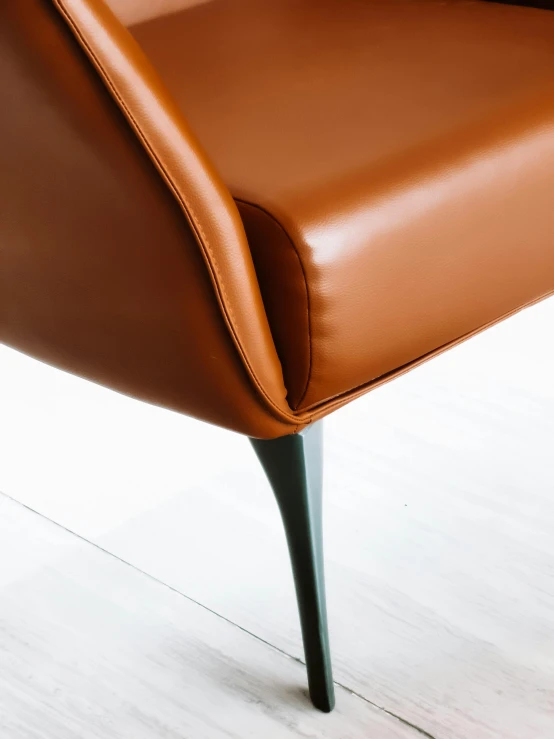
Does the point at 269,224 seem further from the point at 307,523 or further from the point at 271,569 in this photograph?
the point at 271,569

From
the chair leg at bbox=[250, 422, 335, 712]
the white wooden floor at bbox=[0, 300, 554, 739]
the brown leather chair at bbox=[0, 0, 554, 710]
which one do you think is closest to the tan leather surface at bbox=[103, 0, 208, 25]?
the brown leather chair at bbox=[0, 0, 554, 710]

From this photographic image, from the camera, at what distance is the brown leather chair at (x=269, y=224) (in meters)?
0.54

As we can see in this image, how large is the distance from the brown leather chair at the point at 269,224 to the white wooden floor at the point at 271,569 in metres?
0.09

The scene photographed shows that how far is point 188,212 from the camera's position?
55 cm

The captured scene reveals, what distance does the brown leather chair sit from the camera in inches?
21.4

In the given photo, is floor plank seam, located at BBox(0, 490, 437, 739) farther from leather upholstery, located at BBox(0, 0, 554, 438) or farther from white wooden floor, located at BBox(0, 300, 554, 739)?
leather upholstery, located at BBox(0, 0, 554, 438)

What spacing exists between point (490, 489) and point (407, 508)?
0.10 m

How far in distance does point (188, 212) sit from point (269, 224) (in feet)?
0.20

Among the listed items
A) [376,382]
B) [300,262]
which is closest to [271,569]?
[376,382]

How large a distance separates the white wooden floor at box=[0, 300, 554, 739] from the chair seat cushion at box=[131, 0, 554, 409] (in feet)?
0.97

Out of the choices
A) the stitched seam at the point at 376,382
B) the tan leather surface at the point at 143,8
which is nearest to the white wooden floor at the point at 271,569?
the stitched seam at the point at 376,382

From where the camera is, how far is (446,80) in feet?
2.53

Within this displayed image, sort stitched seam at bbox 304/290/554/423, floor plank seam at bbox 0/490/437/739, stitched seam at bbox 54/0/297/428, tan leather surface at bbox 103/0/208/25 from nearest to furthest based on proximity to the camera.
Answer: stitched seam at bbox 54/0/297/428, stitched seam at bbox 304/290/554/423, floor plank seam at bbox 0/490/437/739, tan leather surface at bbox 103/0/208/25

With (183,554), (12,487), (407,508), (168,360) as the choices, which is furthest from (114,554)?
(168,360)
